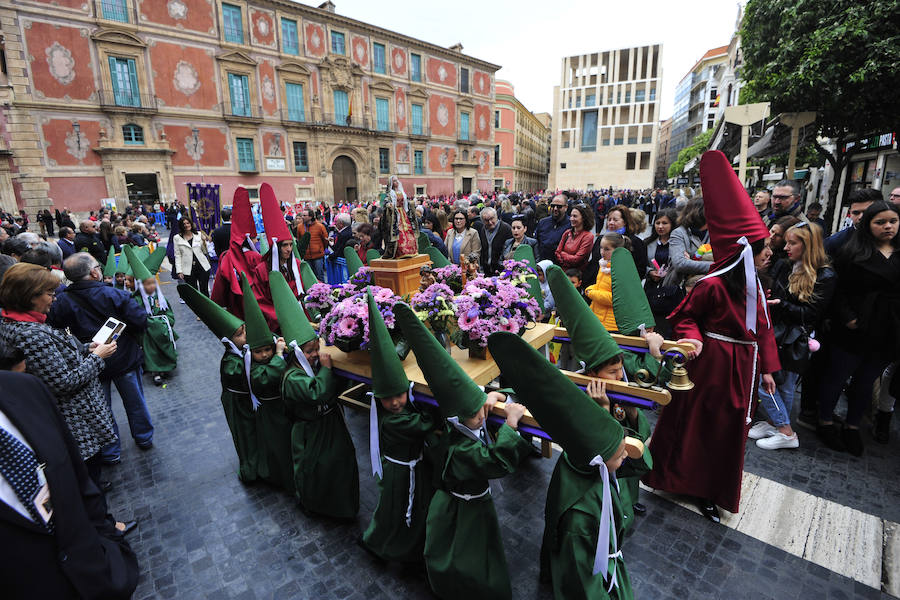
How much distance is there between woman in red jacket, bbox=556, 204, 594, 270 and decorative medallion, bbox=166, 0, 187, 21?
2913 centimetres

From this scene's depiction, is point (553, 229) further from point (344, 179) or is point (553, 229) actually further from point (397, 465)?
point (344, 179)

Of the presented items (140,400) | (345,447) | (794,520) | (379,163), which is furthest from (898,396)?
(379,163)

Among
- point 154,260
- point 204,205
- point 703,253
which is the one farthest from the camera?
point 204,205

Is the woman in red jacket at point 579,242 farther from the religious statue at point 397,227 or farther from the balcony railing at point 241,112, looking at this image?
the balcony railing at point 241,112

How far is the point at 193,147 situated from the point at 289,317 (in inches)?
1090

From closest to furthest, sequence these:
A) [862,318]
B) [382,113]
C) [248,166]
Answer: [862,318]
[248,166]
[382,113]

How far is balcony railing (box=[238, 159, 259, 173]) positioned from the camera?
26.7 metres

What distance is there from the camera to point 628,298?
2.70m

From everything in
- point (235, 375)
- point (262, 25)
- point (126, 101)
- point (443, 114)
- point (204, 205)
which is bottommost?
point (235, 375)

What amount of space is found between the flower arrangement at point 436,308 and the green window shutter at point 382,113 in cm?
3348

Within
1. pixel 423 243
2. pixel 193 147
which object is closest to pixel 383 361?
pixel 423 243

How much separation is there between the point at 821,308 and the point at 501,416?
3343mm

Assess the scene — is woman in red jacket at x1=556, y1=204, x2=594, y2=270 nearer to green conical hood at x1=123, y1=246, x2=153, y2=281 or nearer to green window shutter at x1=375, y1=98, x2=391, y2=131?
green conical hood at x1=123, y1=246, x2=153, y2=281

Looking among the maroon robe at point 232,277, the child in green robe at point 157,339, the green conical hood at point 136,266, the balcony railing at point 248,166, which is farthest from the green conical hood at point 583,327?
the balcony railing at point 248,166
